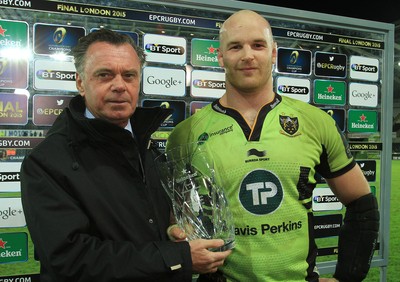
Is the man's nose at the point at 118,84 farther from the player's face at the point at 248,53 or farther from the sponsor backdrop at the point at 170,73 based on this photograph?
the sponsor backdrop at the point at 170,73

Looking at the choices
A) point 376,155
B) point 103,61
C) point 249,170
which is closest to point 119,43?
point 103,61

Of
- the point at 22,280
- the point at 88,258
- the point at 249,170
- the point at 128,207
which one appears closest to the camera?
the point at 88,258

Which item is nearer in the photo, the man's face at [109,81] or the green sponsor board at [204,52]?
the man's face at [109,81]

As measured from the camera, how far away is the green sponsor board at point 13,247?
1.66m

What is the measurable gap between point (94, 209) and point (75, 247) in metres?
0.12

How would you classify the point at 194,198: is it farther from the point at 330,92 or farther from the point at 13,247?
the point at 330,92

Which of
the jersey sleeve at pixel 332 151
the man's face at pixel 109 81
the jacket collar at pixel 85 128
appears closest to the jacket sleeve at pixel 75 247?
the jacket collar at pixel 85 128

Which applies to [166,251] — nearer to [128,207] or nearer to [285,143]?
[128,207]

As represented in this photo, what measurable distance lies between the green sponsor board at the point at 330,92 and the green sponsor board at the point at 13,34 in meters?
1.44

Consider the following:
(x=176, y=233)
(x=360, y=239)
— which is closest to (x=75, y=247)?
(x=176, y=233)

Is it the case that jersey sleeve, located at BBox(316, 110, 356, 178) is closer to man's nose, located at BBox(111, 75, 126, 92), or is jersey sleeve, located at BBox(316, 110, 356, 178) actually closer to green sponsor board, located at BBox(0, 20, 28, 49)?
man's nose, located at BBox(111, 75, 126, 92)

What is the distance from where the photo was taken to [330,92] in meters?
2.20

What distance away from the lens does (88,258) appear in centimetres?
94

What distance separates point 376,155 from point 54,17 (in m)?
1.81
